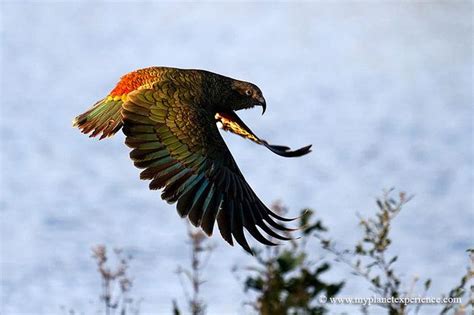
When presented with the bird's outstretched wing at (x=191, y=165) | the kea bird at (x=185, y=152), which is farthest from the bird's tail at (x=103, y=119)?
the bird's outstretched wing at (x=191, y=165)

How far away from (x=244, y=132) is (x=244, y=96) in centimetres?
58

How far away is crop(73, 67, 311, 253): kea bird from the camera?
7930 mm

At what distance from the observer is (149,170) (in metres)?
8.00

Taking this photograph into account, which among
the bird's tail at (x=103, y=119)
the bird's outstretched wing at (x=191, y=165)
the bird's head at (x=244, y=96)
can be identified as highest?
the bird's head at (x=244, y=96)

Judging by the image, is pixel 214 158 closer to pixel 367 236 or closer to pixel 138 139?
pixel 138 139

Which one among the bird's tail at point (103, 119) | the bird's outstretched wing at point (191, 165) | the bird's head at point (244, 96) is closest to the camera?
the bird's outstretched wing at point (191, 165)

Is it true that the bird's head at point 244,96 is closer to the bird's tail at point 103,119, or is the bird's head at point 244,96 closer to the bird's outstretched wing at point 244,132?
the bird's outstretched wing at point 244,132

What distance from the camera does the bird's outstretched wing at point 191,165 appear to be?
7918 mm

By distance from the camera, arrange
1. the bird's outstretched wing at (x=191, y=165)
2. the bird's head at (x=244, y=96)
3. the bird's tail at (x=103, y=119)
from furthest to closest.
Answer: the bird's head at (x=244, y=96), the bird's tail at (x=103, y=119), the bird's outstretched wing at (x=191, y=165)

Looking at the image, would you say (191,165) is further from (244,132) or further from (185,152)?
(244,132)

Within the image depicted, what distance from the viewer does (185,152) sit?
8.26 metres

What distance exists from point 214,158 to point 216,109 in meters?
1.41

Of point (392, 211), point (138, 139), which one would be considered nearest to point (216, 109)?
point (138, 139)

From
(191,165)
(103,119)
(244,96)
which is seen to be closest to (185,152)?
(191,165)
